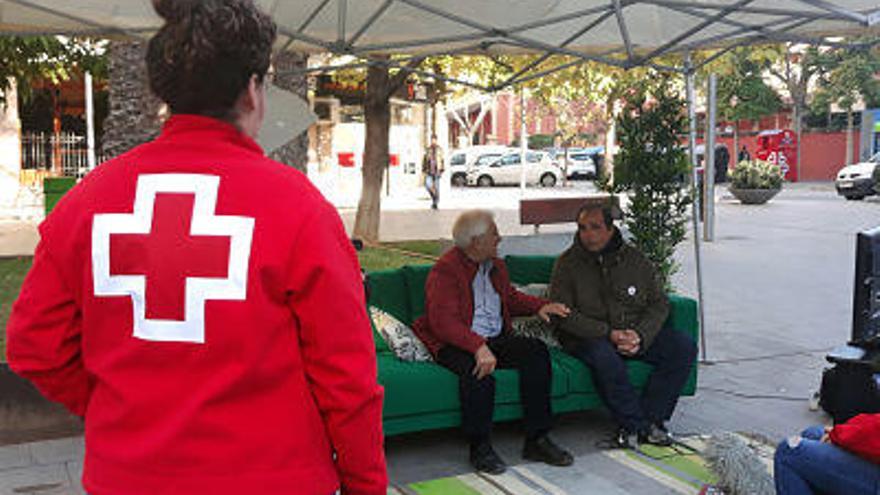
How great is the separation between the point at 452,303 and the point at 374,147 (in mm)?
7754

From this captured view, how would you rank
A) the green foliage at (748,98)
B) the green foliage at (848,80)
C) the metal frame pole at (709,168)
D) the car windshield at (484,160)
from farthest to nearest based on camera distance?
the green foliage at (748,98)
the car windshield at (484,160)
the green foliage at (848,80)
the metal frame pole at (709,168)

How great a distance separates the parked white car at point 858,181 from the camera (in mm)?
25844

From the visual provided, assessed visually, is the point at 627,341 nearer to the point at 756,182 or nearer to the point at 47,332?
the point at 47,332

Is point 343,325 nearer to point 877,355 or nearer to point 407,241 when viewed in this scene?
point 877,355

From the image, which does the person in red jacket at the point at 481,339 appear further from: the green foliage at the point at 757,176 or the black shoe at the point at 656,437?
the green foliage at the point at 757,176

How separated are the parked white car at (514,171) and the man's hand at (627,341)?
33.0 m

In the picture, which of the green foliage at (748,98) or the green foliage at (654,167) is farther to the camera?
the green foliage at (748,98)

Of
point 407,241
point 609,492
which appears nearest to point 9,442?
point 609,492

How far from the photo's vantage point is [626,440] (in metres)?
5.17

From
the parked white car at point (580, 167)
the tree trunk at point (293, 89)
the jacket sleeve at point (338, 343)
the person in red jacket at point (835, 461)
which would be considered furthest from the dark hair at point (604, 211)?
the parked white car at point (580, 167)

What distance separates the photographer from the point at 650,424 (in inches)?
207

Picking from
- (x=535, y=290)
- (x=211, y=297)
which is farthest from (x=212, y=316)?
(x=535, y=290)

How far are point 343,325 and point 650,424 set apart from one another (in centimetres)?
402

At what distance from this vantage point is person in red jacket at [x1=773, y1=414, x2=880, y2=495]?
10.6ft
